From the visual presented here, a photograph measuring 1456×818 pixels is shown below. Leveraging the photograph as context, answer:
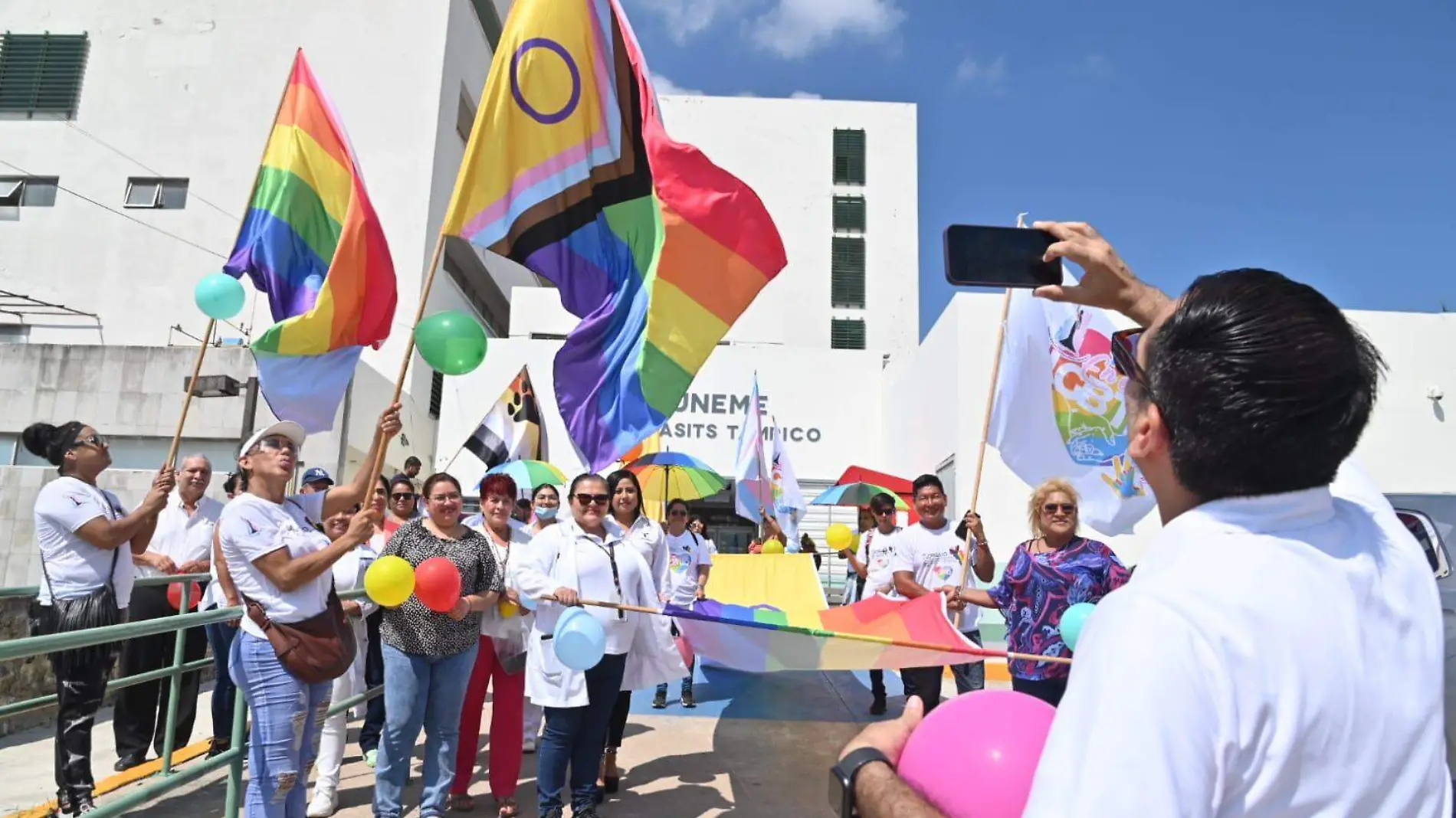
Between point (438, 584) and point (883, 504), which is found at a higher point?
point (883, 504)

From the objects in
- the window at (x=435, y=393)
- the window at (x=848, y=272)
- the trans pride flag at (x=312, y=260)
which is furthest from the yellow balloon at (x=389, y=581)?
the window at (x=848, y=272)

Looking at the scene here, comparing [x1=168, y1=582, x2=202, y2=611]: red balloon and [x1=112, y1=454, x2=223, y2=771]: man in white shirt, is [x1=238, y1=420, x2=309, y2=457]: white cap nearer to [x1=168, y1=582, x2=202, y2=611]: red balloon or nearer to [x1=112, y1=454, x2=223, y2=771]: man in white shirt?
[x1=112, y1=454, x2=223, y2=771]: man in white shirt

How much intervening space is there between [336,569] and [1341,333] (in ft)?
19.4

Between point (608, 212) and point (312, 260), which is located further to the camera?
point (312, 260)

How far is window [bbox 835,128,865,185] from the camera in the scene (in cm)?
3581

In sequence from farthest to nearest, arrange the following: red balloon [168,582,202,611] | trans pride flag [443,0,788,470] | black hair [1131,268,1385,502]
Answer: red balloon [168,582,202,611] → trans pride flag [443,0,788,470] → black hair [1131,268,1385,502]

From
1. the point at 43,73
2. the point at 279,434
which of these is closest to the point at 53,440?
the point at 279,434

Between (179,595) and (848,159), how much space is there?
108 ft

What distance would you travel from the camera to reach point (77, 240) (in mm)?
24297

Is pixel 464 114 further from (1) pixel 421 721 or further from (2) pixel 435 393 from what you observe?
(1) pixel 421 721

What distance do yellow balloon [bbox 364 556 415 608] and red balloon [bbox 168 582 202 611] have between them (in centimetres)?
302

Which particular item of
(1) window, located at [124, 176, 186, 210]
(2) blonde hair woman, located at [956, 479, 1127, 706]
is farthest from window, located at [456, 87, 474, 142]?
(2) blonde hair woman, located at [956, 479, 1127, 706]

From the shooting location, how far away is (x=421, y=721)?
4.70m

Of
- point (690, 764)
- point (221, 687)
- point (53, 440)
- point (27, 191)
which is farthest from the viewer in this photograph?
point (27, 191)
